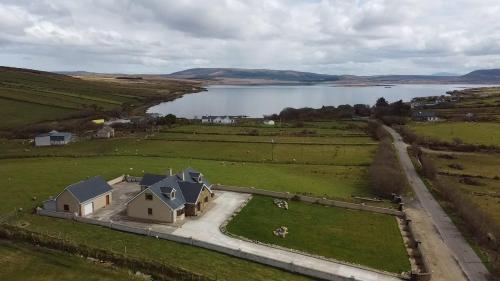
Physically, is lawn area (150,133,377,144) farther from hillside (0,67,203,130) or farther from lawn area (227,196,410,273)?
lawn area (227,196,410,273)

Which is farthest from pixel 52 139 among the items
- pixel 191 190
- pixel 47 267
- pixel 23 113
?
pixel 47 267

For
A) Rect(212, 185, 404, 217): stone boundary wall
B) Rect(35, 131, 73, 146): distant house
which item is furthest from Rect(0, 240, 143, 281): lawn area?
Rect(35, 131, 73, 146): distant house

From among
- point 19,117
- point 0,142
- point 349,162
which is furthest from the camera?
point 19,117

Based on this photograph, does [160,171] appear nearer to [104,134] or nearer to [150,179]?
[150,179]

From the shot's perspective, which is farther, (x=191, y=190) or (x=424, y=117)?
(x=424, y=117)

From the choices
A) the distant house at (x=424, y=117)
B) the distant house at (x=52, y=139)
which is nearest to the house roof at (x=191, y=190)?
the distant house at (x=52, y=139)

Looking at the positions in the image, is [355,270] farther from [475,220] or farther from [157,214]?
[157,214]

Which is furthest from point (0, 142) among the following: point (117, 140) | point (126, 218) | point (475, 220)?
point (475, 220)
